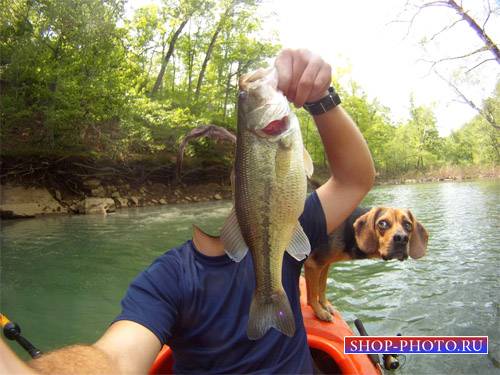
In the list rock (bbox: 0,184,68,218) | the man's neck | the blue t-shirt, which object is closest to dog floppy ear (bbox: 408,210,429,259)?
the blue t-shirt

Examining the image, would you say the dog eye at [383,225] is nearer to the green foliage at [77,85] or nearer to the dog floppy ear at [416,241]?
the dog floppy ear at [416,241]

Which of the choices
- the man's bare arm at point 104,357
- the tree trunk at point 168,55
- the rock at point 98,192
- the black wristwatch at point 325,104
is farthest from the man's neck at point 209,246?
the tree trunk at point 168,55

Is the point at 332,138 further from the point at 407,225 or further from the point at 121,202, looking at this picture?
the point at 121,202

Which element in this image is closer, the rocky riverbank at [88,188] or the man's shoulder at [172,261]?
the man's shoulder at [172,261]

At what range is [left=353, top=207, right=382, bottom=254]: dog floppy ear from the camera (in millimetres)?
3953

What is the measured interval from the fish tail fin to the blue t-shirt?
0.41 m

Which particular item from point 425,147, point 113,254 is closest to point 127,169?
point 113,254

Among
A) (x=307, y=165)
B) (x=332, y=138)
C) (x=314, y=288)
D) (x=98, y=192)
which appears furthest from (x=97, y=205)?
(x=307, y=165)

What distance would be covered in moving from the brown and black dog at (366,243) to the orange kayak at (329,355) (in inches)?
9.7

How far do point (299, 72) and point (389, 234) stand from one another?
8.75 ft

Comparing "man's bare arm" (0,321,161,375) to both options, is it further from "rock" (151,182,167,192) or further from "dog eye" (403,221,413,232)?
"rock" (151,182,167,192)

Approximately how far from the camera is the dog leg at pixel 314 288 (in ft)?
11.4

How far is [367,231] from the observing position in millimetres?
4004

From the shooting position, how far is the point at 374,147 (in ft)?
164
